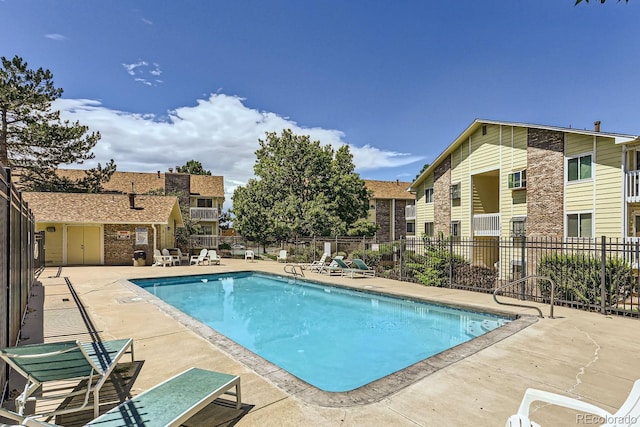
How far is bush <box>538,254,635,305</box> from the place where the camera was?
8.57 metres

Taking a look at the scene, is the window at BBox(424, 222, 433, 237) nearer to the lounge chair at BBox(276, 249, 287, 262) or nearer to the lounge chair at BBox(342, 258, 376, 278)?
the lounge chair at BBox(276, 249, 287, 262)

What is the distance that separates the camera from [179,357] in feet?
17.8

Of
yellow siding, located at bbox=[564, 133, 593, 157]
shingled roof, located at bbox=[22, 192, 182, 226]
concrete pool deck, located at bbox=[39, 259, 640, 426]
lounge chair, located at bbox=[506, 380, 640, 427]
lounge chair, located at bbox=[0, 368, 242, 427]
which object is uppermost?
yellow siding, located at bbox=[564, 133, 593, 157]

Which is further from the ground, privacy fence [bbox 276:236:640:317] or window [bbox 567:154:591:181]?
window [bbox 567:154:591:181]

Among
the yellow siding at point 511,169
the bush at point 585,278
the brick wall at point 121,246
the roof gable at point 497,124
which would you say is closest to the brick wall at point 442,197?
the roof gable at point 497,124

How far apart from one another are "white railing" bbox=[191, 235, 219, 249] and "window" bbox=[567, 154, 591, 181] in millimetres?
25977

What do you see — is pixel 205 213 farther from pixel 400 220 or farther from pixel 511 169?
pixel 511 169

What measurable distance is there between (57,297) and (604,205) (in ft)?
67.2

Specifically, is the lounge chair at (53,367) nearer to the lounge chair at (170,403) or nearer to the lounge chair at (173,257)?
the lounge chair at (170,403)

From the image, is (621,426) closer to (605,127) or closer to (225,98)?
(605,127)

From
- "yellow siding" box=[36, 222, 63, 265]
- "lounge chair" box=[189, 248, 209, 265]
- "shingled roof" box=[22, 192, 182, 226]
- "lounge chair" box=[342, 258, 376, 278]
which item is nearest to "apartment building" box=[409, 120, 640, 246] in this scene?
"lounge chair" box=[342, 258, 376, 278]

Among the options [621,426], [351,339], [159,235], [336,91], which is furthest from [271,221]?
[621,426]

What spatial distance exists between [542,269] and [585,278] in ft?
4.02

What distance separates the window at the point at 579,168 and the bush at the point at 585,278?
7950mm
